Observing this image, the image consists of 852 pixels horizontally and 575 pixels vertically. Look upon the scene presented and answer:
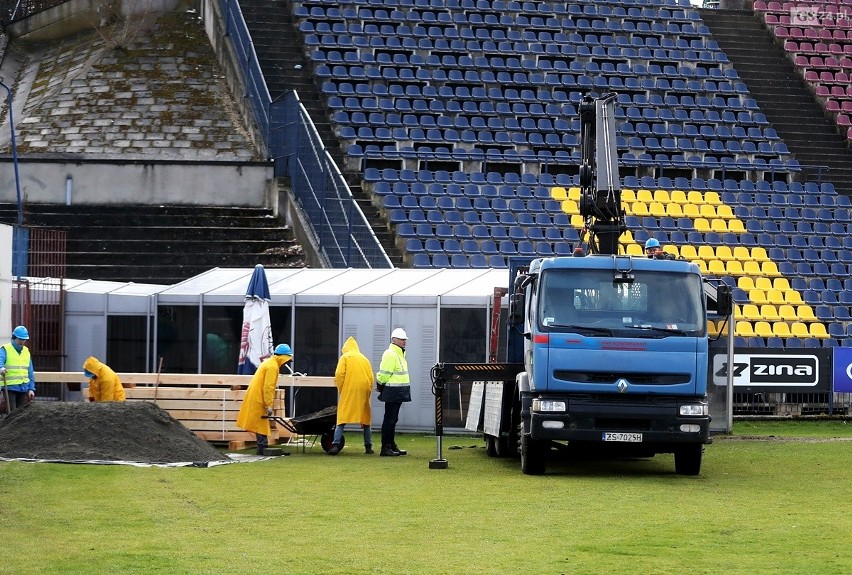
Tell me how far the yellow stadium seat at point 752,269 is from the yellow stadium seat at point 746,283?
0.83 feet

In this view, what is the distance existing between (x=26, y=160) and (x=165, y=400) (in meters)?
13.1

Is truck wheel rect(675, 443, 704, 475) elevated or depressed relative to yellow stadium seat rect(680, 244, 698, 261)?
depressed

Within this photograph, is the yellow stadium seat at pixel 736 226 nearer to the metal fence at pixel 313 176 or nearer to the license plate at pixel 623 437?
the metal fence at pixel 313 176

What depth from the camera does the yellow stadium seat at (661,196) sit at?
36.3 metres

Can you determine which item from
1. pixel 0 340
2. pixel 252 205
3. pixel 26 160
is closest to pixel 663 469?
pixel 0 340

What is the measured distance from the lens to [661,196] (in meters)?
36.4

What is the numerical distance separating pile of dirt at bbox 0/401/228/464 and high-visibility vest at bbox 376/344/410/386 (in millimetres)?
2627

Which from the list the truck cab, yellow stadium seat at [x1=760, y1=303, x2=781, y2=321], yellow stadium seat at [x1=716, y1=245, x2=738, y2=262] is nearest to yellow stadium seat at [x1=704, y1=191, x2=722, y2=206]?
yellow stadium seat at [x1=716, y1=245, x2=738, y2=262]

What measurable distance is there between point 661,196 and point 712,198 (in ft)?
4.59

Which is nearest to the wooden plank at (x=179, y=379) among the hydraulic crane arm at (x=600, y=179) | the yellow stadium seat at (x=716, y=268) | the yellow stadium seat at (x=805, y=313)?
the hydraulic crane arm at (x=600, y=179)

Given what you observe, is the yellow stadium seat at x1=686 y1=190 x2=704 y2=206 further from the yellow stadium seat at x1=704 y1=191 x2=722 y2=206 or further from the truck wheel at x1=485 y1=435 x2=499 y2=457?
the truck wheel at x1=485 y1=435 x2=499 y2=457

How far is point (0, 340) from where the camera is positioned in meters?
22.5

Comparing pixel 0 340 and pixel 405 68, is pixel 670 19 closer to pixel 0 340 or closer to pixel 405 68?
pixel 405 68

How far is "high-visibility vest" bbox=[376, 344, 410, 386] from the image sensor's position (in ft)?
67.2
